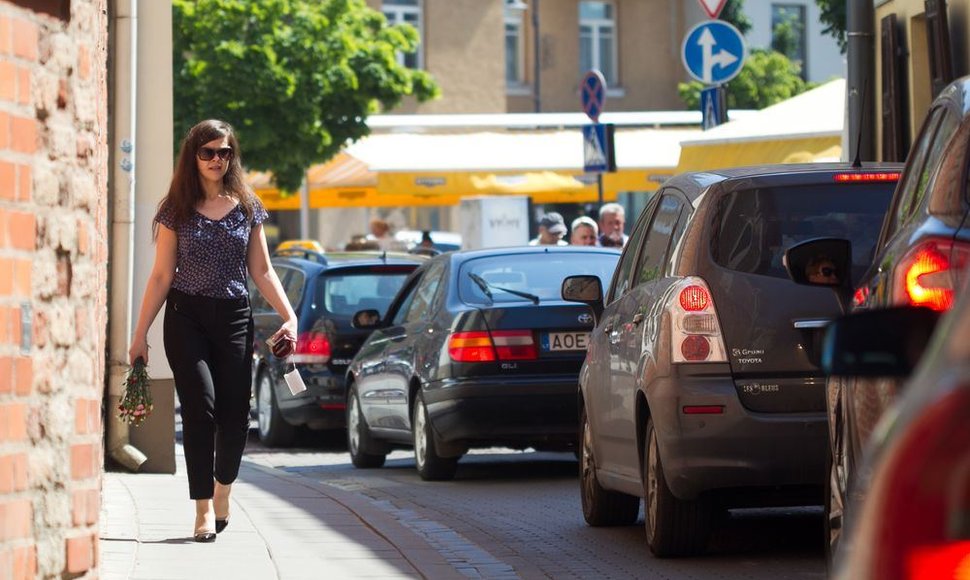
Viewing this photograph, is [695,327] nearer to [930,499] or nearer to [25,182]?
[25,182]

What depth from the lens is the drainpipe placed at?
1179 cm

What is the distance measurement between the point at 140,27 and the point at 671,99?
46.7 m

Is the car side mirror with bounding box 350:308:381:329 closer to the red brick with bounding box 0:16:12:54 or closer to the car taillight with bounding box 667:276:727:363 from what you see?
the car taillight with bounding box 667:276:727:363

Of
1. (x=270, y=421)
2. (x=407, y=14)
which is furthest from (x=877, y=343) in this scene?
(x=407, y=14)

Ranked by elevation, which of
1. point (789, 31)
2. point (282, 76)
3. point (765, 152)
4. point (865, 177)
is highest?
point (789, 31)

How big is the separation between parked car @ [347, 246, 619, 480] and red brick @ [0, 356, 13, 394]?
311 inches

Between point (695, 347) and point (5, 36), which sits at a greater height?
point (5, 36)

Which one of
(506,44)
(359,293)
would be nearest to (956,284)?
(359,293)

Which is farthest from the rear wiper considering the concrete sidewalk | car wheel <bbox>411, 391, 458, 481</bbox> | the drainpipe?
the drainpipe

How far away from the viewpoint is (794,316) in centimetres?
848

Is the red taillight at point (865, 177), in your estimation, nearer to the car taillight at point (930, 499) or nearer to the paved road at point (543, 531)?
the paved road at point (543, 531)

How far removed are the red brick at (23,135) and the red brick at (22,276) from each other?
28cm

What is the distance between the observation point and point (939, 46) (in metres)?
15.5

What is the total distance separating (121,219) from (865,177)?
15.8ft
